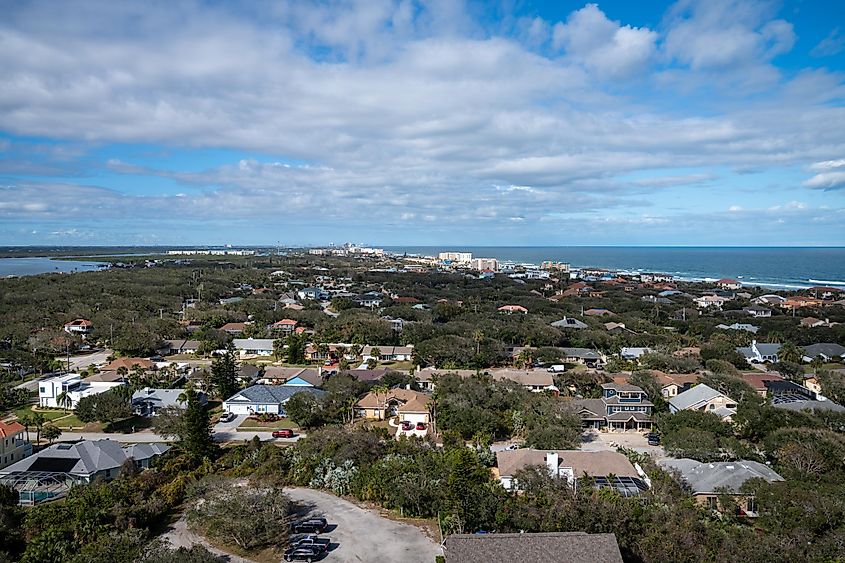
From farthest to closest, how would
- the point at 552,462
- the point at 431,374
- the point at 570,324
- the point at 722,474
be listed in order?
the point at 570,324 → the point at 431,374 → the point at 552,462 → the point at 722,474

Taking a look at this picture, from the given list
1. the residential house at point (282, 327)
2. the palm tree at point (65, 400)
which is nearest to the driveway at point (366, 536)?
the palm tree at point (65, 400)

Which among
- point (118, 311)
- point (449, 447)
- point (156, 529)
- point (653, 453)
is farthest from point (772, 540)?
point (118, 311)

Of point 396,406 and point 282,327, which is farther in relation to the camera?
point 282,327

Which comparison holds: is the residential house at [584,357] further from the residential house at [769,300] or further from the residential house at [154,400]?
the residential house at [769,300]

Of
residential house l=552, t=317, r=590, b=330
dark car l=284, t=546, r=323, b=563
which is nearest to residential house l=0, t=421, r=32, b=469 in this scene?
dark car l=284, t=546, r=323, b=563

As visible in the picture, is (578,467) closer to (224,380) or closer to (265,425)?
(265,425)

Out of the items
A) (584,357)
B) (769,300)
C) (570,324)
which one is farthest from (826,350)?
(769,300)

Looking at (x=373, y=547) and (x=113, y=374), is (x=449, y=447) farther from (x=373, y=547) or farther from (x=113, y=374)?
(x=113, y=374)
